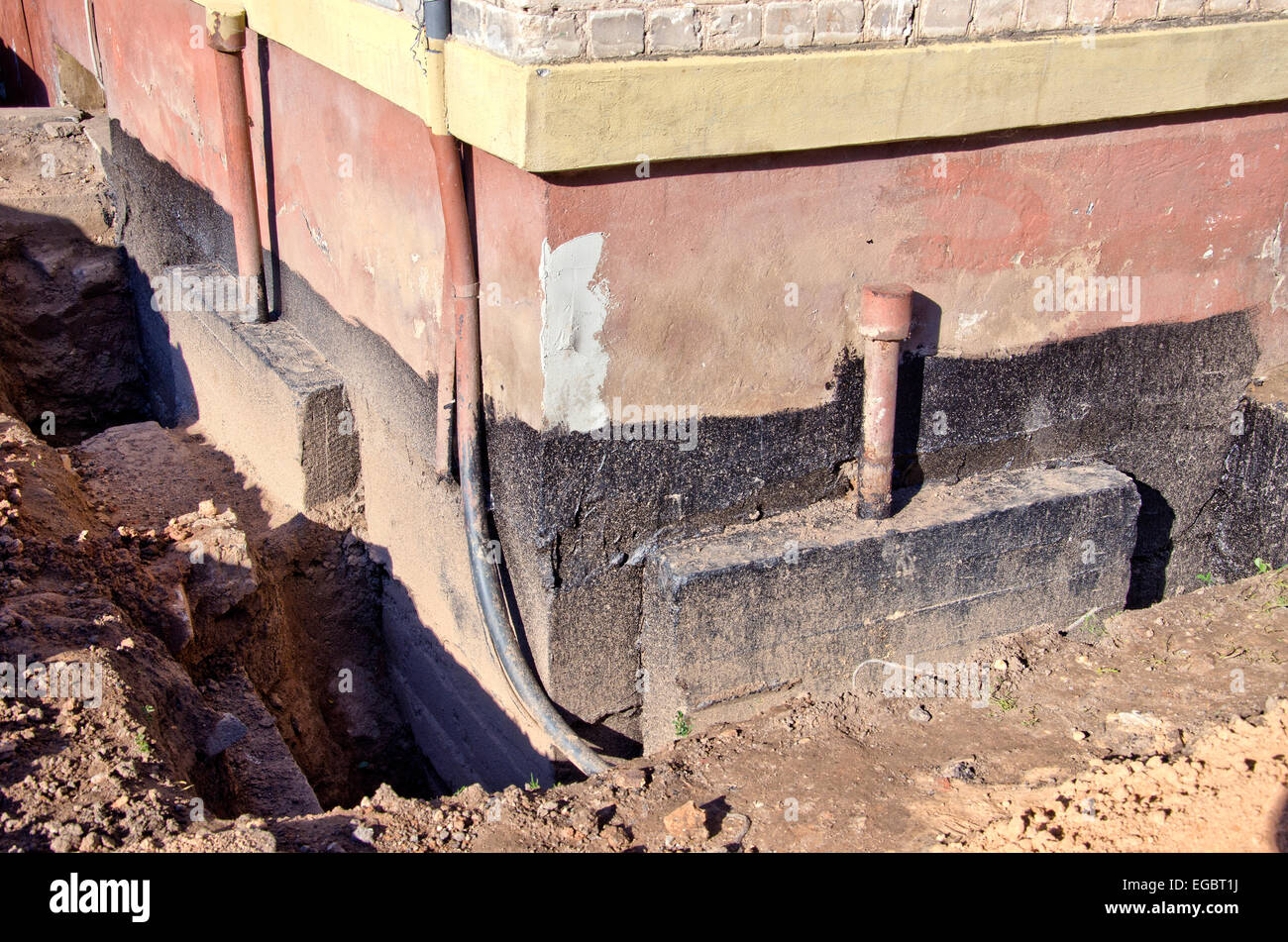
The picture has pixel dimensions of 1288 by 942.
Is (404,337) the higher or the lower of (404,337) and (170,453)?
the higher

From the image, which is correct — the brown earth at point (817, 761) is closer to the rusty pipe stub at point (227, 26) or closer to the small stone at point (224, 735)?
the small stone at point (224, 735)

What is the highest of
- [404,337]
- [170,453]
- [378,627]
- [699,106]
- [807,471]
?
[699,106]

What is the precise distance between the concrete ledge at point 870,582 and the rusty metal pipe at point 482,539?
16.6 inches

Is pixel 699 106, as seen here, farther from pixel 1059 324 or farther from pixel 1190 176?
pixel 1190 176

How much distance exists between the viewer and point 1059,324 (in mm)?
4840

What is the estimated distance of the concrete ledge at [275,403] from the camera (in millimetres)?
5570

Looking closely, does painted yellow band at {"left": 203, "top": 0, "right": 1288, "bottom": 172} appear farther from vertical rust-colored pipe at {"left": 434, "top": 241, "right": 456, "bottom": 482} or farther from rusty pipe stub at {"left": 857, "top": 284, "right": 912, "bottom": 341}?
vertical rust-colored pipe at {"left": 434, "top": 241, "right": 456, "bottom": 482}

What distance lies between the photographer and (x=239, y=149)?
19.3 ft

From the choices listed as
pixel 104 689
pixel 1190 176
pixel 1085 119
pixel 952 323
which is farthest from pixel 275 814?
pixel 1190 176

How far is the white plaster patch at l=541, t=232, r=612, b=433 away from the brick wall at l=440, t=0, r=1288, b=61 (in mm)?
620

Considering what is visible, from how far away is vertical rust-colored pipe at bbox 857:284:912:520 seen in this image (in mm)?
4219

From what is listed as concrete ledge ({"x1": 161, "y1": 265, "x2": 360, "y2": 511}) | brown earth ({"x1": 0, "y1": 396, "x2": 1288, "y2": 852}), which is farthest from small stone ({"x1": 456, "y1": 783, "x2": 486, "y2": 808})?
concrete ledge ({"x1": 161, "y1": 265, "x2": 360, "y2": 511})

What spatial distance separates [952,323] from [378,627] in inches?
130

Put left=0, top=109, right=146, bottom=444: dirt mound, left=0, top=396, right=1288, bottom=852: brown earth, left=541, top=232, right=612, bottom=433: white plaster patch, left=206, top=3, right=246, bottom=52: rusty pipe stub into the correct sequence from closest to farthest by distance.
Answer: left=0, top=396, right=1288, bottom=852: brown earth → left=541, top=232, right=612, bottom=433: white plaster patch → left=206, top=3, right=246, bottom=52: rusty pipe stub → left=0, top=109, right=146, bottom=444: dirt mound
